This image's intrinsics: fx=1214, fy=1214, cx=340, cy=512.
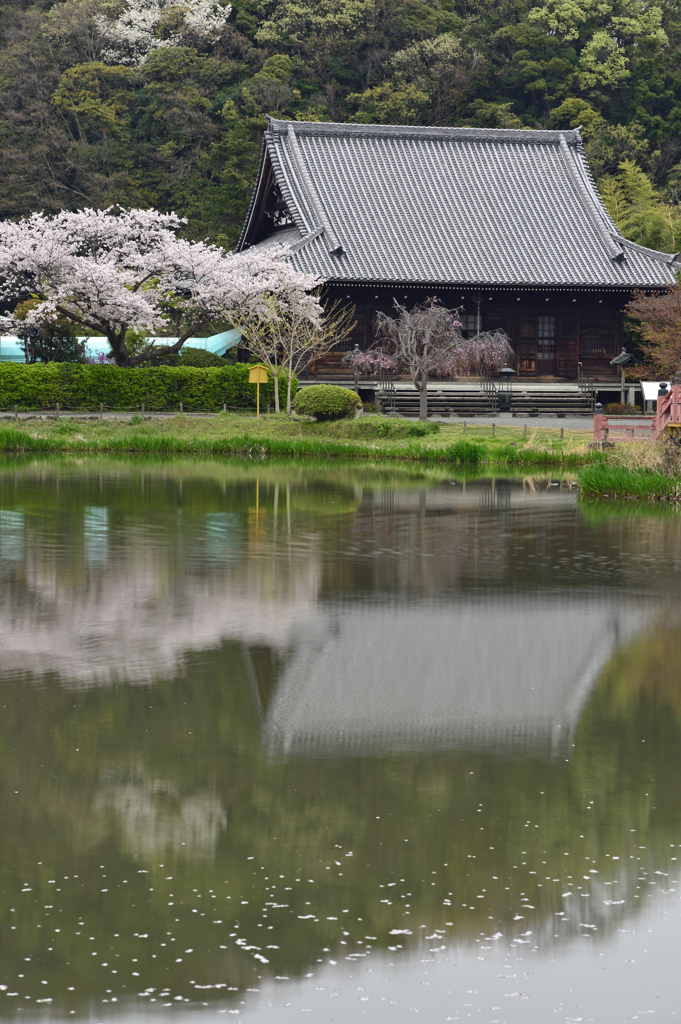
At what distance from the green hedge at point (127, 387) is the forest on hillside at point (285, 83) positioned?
19.7 meters

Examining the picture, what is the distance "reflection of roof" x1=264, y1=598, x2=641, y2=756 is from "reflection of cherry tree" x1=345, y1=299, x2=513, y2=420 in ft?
80.8

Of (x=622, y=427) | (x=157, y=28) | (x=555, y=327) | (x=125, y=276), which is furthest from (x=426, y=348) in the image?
(x=157, y=28)

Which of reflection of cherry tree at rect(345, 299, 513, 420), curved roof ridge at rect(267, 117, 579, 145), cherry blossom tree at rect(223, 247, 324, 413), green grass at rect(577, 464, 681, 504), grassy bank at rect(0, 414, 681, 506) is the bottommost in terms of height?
green grass at rect(577, 464, 681, 504)

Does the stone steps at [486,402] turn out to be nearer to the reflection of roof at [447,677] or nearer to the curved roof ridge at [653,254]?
the curved roof ridge at [653,254]

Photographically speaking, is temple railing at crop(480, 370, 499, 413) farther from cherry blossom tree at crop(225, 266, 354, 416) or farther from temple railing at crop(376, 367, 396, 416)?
cherry blossom tree at crop(225, 266, 354, 416)

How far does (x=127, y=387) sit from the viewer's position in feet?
122

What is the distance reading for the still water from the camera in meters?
4.44

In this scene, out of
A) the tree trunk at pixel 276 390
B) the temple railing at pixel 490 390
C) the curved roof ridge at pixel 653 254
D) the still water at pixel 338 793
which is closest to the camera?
the still water at pixel 338 793

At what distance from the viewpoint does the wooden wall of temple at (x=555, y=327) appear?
44.4m

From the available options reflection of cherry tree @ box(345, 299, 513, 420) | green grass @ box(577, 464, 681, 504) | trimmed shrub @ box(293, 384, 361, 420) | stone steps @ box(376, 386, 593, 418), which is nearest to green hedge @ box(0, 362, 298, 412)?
trimmed shrub @ box(293, 384, 361, 420)

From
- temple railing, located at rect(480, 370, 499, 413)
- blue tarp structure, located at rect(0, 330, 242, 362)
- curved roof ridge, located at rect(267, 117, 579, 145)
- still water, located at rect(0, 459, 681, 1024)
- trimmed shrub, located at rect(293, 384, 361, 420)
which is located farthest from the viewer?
blue tarp structure, located at rect(0, 330, 242, 362)

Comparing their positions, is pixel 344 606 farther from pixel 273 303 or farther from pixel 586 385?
pixel 586 385

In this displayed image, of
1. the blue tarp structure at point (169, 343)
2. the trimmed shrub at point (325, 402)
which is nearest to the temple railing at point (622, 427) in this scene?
the trimmed shrub at point (325, 402)

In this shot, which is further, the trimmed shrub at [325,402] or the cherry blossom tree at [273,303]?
the cherry blossom tree at [273,303]
